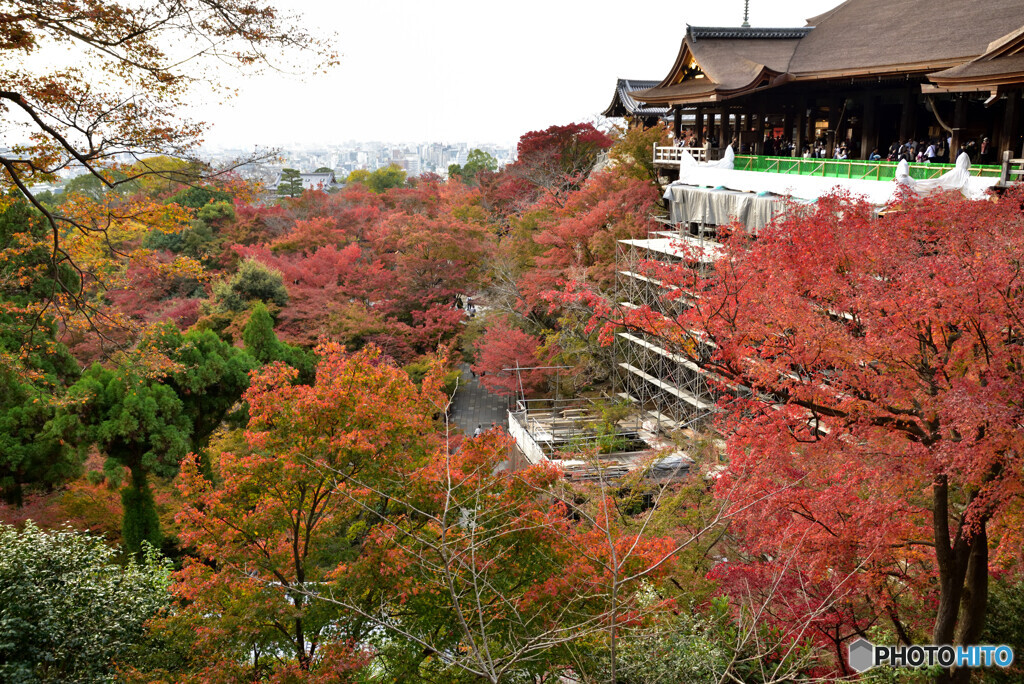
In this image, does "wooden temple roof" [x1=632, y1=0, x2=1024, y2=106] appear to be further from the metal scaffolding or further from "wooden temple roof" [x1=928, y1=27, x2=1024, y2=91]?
the metal scaffolding

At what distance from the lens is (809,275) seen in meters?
10.0

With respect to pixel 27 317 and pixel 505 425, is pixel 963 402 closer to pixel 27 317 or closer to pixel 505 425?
pixel 27 317

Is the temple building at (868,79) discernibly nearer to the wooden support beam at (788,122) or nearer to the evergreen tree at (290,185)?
the wooden support beam at (788,122)

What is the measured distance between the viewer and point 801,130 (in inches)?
958

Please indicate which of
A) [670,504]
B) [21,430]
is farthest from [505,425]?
[21,430]

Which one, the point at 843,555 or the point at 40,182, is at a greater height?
the point at 40,182

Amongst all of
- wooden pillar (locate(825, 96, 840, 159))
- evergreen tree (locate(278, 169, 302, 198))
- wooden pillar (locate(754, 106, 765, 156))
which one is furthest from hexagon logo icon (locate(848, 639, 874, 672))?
evergreen tree (locate(278, 169, 302, 198))

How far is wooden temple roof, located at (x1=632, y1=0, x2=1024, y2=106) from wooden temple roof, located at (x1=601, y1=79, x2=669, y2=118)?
8341 mm

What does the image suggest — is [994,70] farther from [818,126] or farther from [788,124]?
[818,126]

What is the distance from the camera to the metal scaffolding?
18.0 m

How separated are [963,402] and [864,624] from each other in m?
3.55

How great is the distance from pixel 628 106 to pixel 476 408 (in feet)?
62.5

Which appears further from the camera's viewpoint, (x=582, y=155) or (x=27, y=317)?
(x=582, y=155)

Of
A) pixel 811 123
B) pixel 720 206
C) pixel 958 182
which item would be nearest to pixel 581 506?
pixel 958 182
